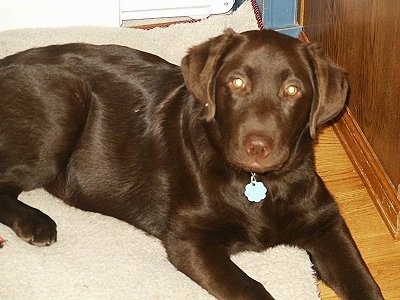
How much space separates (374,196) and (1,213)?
1.55m

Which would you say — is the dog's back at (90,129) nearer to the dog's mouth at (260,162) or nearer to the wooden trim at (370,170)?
the dog's mouth at (260,162)

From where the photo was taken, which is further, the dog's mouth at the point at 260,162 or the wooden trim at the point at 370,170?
the wooden trim at the point at 370,170

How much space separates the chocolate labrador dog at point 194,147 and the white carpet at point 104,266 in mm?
61

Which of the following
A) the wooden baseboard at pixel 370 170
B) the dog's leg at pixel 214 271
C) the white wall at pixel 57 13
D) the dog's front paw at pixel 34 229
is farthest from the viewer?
the white wall at pixel 57 13

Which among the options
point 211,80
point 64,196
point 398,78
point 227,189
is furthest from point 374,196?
point 64,196

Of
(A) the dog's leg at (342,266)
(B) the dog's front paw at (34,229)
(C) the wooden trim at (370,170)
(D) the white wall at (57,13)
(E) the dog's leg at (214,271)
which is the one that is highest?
(D) the white wall at (57,13)

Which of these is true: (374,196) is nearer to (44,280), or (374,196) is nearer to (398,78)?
(398,78)

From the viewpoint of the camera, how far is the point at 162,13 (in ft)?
14.8

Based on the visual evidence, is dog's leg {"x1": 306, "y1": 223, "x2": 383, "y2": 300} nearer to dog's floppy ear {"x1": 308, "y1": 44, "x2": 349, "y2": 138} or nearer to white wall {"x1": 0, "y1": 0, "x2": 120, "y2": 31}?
dog's floppy ear {"x1": 308, "y1": 44, "x2": 349, "y2": 138}

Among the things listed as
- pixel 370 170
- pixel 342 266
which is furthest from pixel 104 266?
pixel 370 170

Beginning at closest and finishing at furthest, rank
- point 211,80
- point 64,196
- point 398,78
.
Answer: point 211,80 → point 398,78 → point 64,196

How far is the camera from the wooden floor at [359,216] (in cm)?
306

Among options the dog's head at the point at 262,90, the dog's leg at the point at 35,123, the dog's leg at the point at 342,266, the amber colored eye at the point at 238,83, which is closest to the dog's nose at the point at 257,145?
the dog's head at the point at 262,90

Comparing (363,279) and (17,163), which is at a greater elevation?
(17,163)
